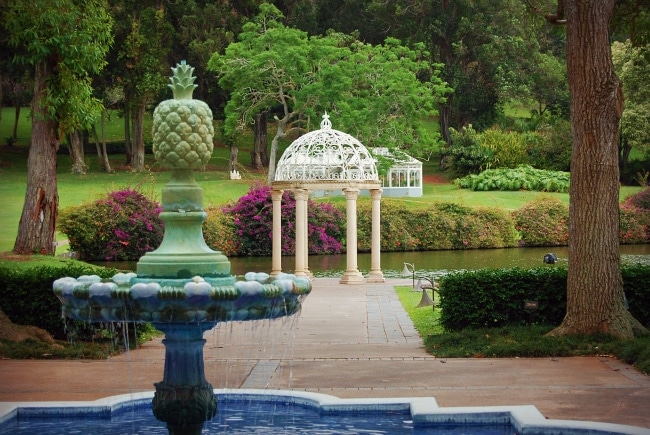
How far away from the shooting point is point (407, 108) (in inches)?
1758

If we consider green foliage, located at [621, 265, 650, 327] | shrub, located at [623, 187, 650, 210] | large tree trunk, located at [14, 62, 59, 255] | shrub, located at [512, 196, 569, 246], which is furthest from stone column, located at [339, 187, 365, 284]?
shrub, located at [623, 187, 650, 210]

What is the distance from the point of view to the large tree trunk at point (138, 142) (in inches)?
2093

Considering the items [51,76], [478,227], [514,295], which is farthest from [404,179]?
[514,295]

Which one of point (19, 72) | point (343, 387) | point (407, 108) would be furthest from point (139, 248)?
point (343, 387)

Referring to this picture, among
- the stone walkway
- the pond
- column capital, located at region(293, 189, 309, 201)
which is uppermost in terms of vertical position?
column capital, located at region(293, 189, 309, 201)

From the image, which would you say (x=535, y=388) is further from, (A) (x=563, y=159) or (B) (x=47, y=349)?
(A) (x=563, y=159)

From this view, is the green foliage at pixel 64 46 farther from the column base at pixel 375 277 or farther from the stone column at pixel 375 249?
the column base at pixel 375 277

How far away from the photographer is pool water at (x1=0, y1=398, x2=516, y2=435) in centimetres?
945

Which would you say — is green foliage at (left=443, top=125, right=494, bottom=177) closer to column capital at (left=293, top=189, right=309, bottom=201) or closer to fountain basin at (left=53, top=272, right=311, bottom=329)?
column capital at (left=293, top=189, right=309, bottom=201)

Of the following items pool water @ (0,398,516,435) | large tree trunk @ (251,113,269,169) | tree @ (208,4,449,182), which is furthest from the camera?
large tree trunk @ (251,113,269,169)

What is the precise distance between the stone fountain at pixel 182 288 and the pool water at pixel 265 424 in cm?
180

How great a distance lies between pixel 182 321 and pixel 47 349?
7.86 meters

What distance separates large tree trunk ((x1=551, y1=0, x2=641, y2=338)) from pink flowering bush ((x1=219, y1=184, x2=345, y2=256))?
77.5 feet

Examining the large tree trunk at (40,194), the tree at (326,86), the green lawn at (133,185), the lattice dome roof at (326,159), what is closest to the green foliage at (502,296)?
the lattice dome roof at (326,159)
